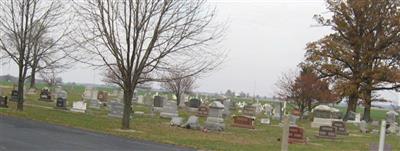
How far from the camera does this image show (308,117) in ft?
160

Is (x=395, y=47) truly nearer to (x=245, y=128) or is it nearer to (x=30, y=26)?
(x=245, y=128)

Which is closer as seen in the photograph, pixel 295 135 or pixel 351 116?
pixel 295 135

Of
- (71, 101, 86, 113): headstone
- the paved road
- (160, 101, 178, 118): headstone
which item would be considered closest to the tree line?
(160, 101, 178, 118): headstone

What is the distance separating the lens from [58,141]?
16266mm

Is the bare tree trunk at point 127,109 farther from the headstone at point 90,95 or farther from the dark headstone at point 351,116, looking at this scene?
the dark headstone at point 351,116

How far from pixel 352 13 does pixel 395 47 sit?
4.68 metres

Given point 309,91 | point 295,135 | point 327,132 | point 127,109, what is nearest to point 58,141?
point 127,109

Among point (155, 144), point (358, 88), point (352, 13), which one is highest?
point (352, 13)

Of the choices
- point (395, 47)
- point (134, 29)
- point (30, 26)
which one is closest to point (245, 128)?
point (134, 29)

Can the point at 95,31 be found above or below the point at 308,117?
above

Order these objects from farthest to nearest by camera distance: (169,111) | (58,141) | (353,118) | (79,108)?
(353,118) → (169,111) → (79,108) → (58,141)

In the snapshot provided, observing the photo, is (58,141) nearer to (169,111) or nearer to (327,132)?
(327,132)

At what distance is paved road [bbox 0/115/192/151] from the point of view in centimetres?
1455

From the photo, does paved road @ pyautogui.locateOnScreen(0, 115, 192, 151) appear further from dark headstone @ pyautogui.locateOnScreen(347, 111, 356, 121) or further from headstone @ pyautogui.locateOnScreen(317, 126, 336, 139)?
dark headstone @ pyautogui.locateOnScreen(347, 111, 356, 121)
